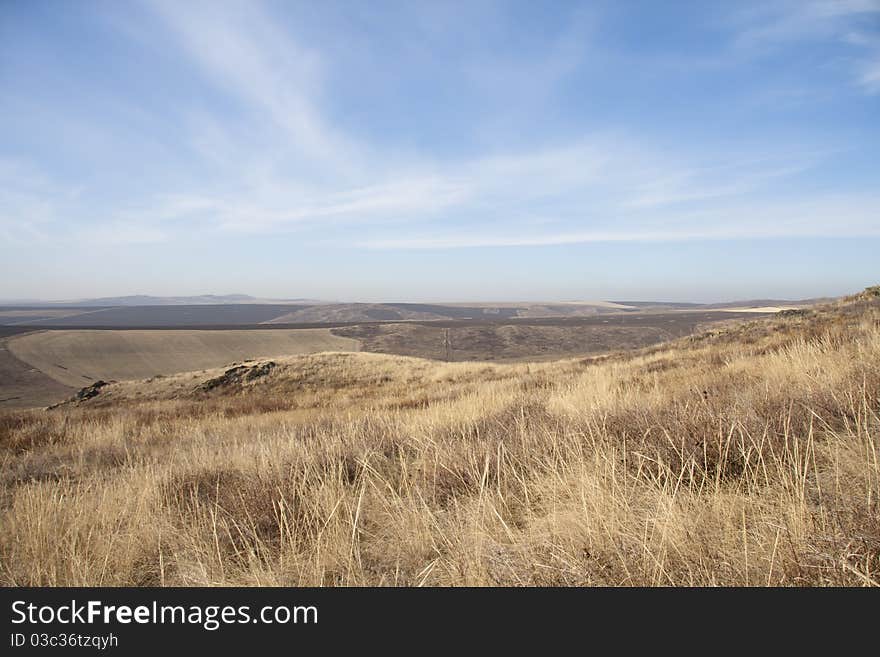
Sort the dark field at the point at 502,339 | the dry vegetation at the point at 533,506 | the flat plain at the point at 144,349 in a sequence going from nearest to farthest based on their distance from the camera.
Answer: the dry vegetation at the point at 533,506
the flat plain at the point at 144,349
the dark field at the point at 502,339

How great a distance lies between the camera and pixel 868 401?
3.28 meters

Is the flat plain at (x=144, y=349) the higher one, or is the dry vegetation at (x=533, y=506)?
the dry vegetation at (x=533, y=506)

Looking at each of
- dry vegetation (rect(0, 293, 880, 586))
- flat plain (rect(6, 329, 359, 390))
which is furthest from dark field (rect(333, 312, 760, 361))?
dry vegetation (rect(0, 293, 880, 586))

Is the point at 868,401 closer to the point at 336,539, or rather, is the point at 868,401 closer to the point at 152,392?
the point at 336,539

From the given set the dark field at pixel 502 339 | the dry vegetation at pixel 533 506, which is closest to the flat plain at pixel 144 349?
the dark field at pixel 502 339

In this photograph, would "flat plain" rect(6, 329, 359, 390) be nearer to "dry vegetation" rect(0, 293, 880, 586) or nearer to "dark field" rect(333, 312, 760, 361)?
"dark field" rect(333, 312, 760, 361)

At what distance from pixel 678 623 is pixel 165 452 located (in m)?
7.35

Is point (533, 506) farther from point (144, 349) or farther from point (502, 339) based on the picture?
point (144, 349)

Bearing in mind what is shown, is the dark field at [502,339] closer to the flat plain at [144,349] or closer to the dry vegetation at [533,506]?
the flat plain at [144,349]

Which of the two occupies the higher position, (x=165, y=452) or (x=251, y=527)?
(x=251, y=527)

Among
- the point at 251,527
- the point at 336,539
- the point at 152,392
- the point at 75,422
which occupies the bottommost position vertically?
the point at 152,392

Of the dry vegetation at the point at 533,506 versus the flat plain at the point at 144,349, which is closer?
the dry vegetation at the point at 533,506

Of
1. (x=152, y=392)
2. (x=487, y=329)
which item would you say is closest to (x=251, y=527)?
(x=152, y=392)

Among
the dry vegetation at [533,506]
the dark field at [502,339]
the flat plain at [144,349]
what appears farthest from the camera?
the dark field at [502,339]
